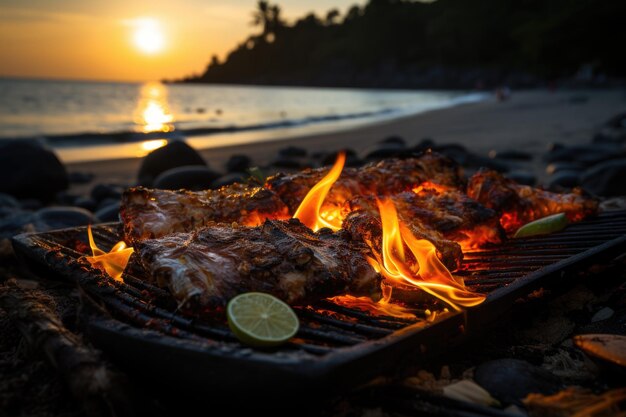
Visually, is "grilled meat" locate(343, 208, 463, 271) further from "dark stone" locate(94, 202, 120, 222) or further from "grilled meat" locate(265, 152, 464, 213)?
"dark stone" locate(94, 202, 120, 222)

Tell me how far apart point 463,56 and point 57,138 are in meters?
101

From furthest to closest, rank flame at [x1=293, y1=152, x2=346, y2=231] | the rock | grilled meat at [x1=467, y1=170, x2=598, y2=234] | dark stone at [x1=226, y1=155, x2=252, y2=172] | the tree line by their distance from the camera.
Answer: the tree line
dark stone at [x1=226, y1=155, x2=252, y2=172]
grilled meat at [x1=467, y1=170, x2=598, y2=234]
flame at [x1=293, y1=152, x2=346, y2=231]
the rock

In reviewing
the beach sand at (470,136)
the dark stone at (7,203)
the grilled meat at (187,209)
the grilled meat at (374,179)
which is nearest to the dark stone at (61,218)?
the dark stone at (7,203)

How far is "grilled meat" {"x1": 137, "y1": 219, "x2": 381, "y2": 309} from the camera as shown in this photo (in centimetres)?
291

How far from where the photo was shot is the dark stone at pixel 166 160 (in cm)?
1341

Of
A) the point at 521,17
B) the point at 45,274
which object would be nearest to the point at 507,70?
the point at 521,17

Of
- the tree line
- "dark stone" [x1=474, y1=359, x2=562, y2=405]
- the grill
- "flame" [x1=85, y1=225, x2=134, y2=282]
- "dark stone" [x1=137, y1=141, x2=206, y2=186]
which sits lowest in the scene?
"dark stone" [x1=474, y1=359, x2=562, y2=405]

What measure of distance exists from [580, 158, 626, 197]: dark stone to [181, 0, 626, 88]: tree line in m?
41.1

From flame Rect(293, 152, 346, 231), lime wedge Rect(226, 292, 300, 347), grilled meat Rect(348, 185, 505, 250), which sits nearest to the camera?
lime wedge Rect(226, 292, 300, 347)

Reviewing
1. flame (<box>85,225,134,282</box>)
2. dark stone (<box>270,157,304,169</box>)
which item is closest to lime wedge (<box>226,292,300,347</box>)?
flame (<box>85,225,134,282</box>)

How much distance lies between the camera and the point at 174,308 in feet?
10.4

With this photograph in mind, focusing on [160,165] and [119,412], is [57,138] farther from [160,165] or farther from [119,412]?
[119,412]

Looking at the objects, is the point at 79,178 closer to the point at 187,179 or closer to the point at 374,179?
the point at 187,179

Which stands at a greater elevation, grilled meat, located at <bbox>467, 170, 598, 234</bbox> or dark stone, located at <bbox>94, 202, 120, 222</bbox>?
grilled meat, located at <bbox>467, 170, 598, 234</bbox>
